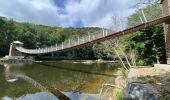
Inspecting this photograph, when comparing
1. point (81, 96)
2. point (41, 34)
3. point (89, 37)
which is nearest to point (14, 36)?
point (41, 34)

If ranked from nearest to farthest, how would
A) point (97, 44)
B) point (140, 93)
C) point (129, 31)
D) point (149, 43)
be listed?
point (140, 93) < point (129, 31) < point (149, 43) < point (97, 44)

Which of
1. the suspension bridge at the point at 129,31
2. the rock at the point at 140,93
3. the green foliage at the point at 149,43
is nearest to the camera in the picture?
the rock at the point at 140,93

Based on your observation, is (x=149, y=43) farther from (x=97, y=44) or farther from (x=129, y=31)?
(x=97, y=44)

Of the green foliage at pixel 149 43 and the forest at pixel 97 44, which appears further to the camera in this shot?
the forest at pixel 97 44

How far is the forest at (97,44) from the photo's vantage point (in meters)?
15.0

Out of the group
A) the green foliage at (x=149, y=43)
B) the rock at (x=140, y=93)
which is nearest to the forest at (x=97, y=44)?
the green foliage at (x=149, y=43)

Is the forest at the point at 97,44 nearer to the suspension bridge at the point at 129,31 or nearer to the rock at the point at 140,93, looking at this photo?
the suspension bridge at the point at 129,31

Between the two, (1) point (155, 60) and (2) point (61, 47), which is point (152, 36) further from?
(2) point (61, 47)

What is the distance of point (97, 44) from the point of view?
95.0 feet

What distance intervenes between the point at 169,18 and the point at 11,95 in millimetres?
8263

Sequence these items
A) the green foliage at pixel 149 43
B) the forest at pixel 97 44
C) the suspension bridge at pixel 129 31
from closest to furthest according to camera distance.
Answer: the suspension bridge at pixel 129 31 < the green foliage at pixel 149 43 < the forest at pixel 97 44

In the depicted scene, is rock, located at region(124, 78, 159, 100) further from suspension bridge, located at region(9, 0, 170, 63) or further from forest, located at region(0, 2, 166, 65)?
forest, located at region(0, 2, 166, 65)

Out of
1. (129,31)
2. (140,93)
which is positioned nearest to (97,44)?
(129,31)

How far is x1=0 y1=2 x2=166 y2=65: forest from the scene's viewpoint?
15.0 metres
